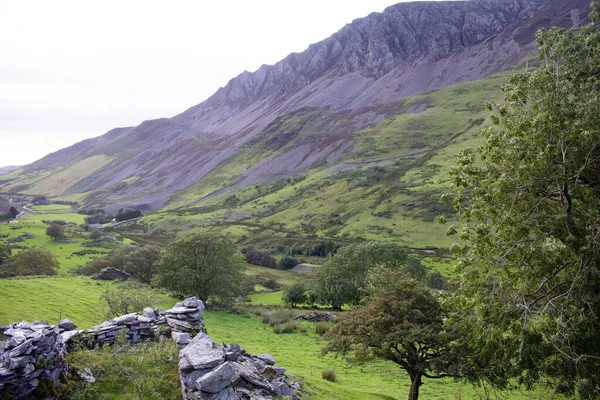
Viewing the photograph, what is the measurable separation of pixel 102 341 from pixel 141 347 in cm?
183

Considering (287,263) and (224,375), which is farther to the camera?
(287,263)

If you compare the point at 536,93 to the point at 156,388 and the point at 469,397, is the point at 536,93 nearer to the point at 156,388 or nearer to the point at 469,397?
the point at 156,388

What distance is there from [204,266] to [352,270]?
82.0 feet

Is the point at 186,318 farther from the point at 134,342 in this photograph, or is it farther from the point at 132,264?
the point at 132,264

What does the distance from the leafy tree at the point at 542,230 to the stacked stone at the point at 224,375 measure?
872 centimetres

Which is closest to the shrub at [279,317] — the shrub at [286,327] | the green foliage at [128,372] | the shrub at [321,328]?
the shrub at [286,327]

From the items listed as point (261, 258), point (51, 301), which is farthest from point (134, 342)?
point (261, 258)

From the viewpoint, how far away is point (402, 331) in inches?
810

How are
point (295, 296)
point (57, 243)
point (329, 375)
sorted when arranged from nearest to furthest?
point (329, 375) < point (295, 296) < point (57, 243)

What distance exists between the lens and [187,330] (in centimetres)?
1870

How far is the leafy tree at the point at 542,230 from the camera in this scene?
1443 cm

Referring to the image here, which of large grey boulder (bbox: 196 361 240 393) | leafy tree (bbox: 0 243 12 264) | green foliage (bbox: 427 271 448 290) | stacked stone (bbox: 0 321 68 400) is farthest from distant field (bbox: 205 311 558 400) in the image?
leafy tree (bbox: 0 243 12 264)

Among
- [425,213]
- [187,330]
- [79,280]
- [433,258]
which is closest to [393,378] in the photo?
[187,330]

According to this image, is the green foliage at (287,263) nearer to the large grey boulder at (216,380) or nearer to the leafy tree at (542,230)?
the leafy tree at (542,230)
